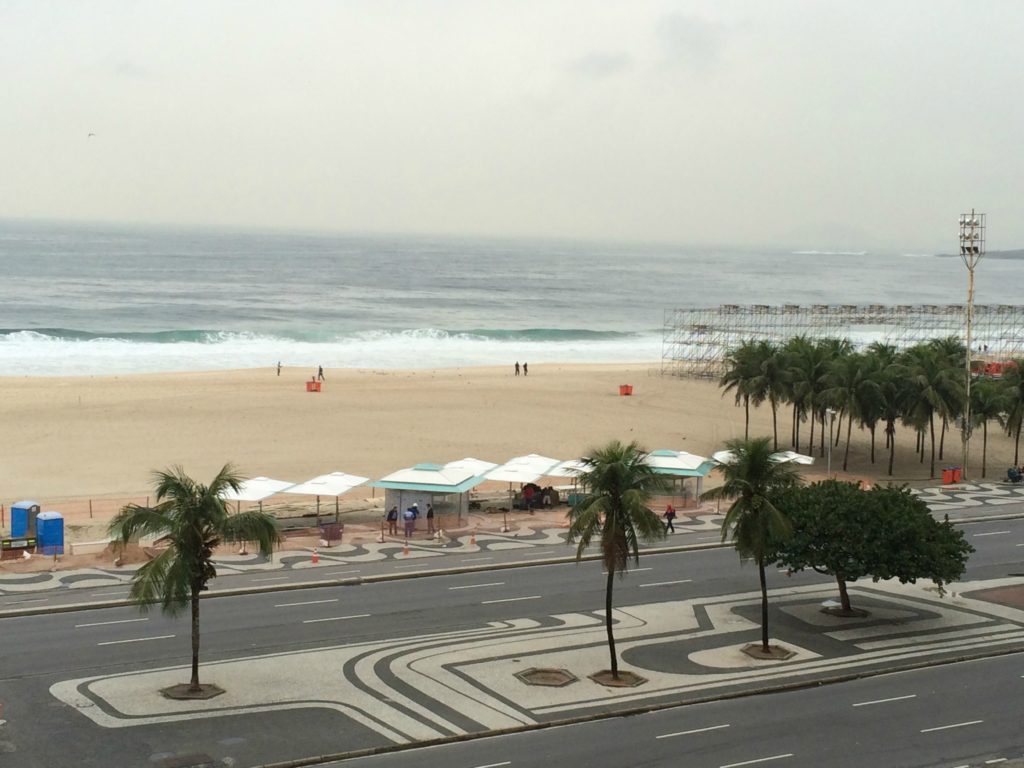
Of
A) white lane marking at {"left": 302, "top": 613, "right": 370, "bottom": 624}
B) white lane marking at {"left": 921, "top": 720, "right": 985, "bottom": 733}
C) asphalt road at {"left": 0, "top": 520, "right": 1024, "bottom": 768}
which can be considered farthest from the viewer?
white lane marking at {"left": 302, "top": 613, "right": 370, "bottom": 624}

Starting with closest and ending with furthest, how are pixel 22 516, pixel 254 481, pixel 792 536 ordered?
pixel 792 536 → pixel 22 516 → pixel 254 481

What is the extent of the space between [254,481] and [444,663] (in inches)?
688

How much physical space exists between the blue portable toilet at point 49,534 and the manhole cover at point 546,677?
19036mm

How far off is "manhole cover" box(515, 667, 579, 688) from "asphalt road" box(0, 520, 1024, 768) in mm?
2673

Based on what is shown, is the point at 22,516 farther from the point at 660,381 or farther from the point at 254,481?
the point at 660,381

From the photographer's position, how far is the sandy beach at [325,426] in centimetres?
5394

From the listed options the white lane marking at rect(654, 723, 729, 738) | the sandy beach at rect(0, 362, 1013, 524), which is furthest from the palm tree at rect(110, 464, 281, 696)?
the sandy beach at rect(0, 362, 1013, 524)

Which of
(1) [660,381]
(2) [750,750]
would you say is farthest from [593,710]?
(1) [660,381]

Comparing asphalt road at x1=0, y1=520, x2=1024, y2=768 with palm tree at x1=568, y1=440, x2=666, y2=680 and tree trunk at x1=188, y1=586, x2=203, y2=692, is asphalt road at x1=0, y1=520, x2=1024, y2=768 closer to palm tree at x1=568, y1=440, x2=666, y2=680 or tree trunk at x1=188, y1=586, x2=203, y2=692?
tree trunk at x1=188, y1=586, x2=203, y2=692

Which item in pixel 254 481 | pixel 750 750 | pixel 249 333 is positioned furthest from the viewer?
pixel 249 333

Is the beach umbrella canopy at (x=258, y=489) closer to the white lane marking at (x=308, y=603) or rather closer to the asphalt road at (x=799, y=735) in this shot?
the white lane marking at (x=308, y=603)

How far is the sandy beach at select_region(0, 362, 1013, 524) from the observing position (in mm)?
53938

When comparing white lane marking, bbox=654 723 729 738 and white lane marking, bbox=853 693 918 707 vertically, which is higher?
white lane marking, bbox=853 693 918 707

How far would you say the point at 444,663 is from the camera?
2889 cm
